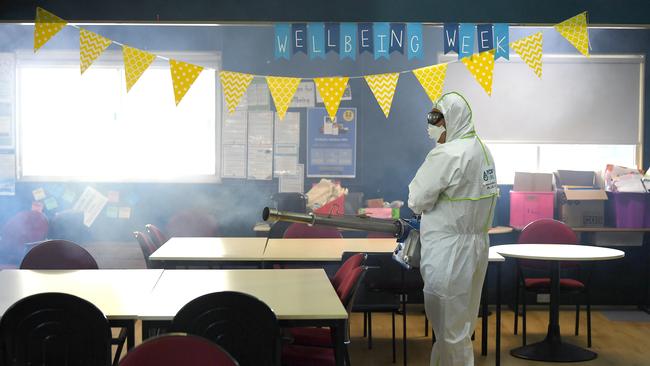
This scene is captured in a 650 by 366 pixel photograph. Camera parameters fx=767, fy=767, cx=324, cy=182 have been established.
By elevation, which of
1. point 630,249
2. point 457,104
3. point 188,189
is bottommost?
point 630,249

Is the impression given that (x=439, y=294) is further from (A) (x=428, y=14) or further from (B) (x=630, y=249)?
(B) (x=630, y=249)

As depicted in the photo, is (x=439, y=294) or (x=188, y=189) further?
(x=188, y=189)

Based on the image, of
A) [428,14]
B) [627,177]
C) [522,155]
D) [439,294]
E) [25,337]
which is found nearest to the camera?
[25,337]

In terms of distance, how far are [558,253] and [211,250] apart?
227cm

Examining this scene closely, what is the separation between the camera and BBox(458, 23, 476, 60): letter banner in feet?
17.7

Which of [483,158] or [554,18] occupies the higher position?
[554,18]

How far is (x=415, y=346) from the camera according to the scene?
18.5 feet

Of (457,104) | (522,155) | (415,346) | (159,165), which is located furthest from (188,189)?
(457,104)

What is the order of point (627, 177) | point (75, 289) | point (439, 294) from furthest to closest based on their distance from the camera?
point (627, 177), point (439, 294), point (75, 289)

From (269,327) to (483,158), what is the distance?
175 cm

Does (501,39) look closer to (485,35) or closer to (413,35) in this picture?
(485,35)

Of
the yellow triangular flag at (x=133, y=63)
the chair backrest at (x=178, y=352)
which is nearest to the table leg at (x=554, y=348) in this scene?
the yellow triangular flag at (x=133, y=63)

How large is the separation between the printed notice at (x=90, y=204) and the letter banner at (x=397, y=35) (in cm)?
326

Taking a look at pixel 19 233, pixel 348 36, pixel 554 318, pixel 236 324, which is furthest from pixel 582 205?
pixel 19 233
